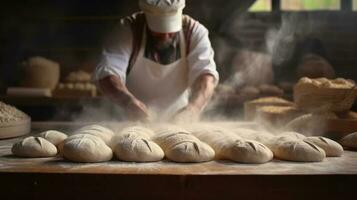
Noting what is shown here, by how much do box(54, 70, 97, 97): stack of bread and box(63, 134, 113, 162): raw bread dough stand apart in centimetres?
307

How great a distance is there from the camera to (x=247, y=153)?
191 centimetres

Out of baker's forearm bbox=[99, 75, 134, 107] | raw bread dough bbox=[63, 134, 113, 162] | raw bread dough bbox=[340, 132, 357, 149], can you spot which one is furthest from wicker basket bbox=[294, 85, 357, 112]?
raw bread dough bbox=[63, 134, 113, 162]

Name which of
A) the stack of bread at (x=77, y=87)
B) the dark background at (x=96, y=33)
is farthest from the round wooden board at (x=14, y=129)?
the dark background at (x=96, y=33)

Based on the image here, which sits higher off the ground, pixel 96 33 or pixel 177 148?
pixel 96 33

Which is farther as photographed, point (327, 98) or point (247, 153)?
point (327, 98)

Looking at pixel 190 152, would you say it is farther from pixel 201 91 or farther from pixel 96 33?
pixel 96 33

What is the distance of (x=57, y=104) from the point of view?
197 inches

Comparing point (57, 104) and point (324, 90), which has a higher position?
point (324, 90)

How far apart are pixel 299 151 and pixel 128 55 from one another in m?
1.73

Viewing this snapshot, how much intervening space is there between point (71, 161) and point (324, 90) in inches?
63.8

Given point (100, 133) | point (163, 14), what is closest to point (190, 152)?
point (100, 133)
